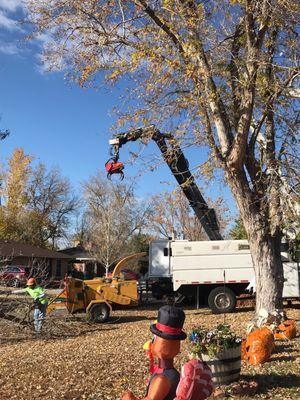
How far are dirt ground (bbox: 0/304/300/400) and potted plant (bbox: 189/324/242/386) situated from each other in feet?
1.41

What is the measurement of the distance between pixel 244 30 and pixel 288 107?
2066 mm

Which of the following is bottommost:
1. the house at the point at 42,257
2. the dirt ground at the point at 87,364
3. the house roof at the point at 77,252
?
the dirt ground at the point at 87,364

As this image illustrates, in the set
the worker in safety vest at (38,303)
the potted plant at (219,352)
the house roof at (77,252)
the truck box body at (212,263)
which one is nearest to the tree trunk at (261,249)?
the potted plant at (219,352)

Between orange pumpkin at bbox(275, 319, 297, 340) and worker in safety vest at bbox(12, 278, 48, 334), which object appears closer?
orange pumpkin at bbox(275, 319, 297, 340)

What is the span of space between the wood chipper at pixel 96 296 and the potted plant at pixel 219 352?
Result: 8.68 metres

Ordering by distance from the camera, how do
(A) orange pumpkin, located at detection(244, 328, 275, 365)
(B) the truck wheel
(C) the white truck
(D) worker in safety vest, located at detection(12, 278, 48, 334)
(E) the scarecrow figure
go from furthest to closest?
(C) the white truck
(B) the truck wheel
(D) worker in safety vest, located at detection(12, 278, 48, 334)
(A) orange pumpkin, located at detection(244, 328, 275, 365)
(E) the scarecrow figure

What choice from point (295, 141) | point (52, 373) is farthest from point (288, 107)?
point (52, 373)

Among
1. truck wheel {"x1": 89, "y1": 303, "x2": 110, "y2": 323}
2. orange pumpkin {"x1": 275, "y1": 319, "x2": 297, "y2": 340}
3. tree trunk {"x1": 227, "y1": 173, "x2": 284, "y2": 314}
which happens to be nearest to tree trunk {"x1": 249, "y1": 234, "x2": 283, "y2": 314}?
tree trunk {"x1": 227, "y1": 173, "x2": 284, "y2": 314}

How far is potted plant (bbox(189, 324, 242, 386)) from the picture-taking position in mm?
6605

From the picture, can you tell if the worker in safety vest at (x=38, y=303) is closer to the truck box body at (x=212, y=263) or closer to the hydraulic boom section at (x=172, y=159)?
the hydraulic boom section at (x=172, y=159)

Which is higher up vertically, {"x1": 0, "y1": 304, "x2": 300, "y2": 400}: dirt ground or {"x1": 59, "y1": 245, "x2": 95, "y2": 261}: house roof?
{"x1": 59, "y1": 245, "x2": 95, "y2": 261}: house roof

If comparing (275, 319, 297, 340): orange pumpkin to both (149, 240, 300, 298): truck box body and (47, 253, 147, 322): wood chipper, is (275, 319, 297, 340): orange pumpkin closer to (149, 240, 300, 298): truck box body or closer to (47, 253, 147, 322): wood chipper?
(47, 253, 147, 322): wood chipper

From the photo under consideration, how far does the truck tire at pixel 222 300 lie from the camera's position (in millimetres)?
17969

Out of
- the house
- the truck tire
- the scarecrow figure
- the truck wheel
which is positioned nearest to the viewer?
the scarecrow figure
